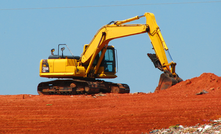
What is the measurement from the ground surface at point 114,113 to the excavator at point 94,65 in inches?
150

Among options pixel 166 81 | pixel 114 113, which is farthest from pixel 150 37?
pixel 114 113

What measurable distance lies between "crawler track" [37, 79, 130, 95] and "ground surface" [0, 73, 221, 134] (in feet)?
13.7

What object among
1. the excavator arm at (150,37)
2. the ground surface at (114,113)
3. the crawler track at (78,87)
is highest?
the excavator arm at (150,37)

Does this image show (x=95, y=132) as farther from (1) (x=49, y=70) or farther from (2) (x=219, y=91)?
(1) (x=49, y=70)

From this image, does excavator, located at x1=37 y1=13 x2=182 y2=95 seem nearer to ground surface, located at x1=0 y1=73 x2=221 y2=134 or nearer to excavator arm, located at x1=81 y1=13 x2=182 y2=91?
excavator arm, located at x1=81 y1=13 x2=182 y2=91

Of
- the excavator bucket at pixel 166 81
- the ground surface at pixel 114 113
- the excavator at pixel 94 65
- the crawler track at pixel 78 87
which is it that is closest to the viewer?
the ground surface at pixel 114 113

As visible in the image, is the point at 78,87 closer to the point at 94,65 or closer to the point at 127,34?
the point at 94,65

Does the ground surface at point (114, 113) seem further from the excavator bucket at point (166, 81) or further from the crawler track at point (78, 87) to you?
the crawler track at point (78, 87)

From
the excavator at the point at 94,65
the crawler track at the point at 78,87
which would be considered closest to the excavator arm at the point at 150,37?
the excavator at the point at 94,65

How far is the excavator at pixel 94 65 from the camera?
19.0 m

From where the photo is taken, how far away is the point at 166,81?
18.2 meters

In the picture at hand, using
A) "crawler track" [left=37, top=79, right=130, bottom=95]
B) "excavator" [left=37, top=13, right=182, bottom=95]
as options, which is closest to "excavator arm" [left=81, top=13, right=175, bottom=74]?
"excavator" [left=37, top=13, right=182, bottom=95]

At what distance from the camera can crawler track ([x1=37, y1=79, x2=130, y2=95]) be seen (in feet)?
67.7

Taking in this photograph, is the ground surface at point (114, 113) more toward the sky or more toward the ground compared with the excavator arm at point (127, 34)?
more toward the ground
